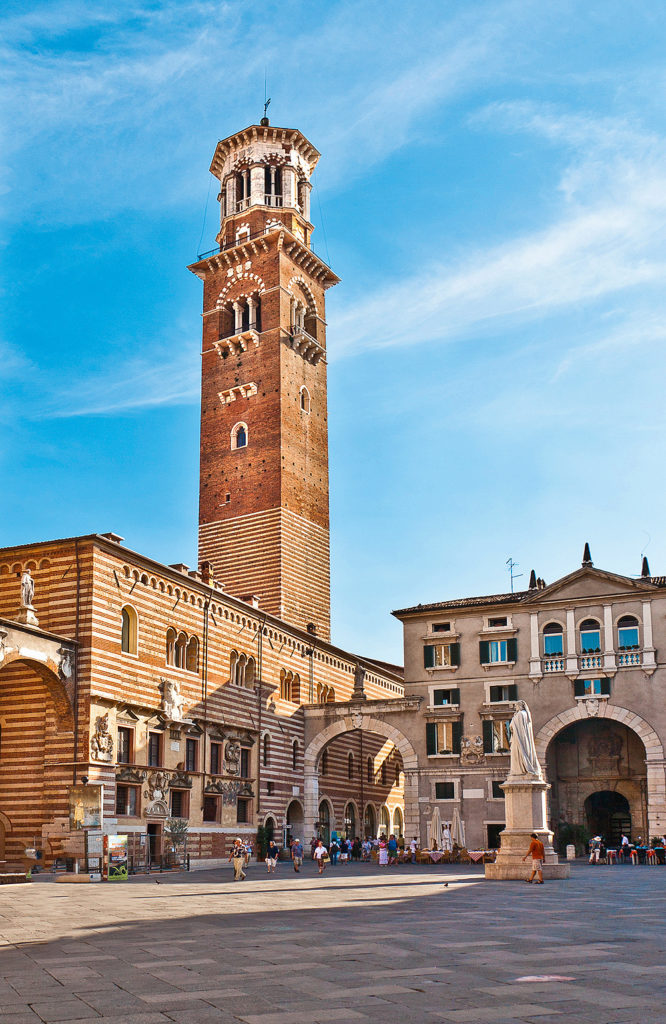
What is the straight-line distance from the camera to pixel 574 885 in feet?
75.6

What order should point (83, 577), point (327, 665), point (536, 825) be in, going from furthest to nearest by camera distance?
point (327, 665)
point (83, 577)
point (536, 825)

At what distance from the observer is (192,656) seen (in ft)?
120

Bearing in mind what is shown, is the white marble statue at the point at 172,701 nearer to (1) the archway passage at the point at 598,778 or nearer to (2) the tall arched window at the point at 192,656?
(2) the tall arched window at the point at 192,656

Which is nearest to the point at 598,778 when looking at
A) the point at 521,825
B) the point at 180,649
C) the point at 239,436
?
the point at 180,649

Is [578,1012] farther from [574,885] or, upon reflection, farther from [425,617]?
[425,617]

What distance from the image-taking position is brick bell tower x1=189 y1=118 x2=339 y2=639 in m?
51.6

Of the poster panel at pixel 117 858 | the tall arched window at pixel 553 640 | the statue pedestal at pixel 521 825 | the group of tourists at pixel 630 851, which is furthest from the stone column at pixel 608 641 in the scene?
the poster panel at pixel 117 858

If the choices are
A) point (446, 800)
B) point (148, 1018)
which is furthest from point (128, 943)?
point (446, 800)

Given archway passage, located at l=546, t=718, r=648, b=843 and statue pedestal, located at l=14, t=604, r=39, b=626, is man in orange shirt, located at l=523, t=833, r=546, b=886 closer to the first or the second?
statue pedestal, located at l=14, t=604, r=39, b=626

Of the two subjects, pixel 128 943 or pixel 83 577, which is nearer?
pixel 128 943

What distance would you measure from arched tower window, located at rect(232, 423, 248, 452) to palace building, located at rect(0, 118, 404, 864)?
10 centimetres

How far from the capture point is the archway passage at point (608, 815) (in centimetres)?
4319

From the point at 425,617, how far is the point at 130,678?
52.0 ft

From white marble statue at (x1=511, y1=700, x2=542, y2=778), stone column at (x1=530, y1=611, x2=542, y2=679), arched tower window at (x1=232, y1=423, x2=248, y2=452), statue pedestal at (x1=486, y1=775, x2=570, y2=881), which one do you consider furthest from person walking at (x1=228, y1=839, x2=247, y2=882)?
arched tower window at (x1=232, y1=423, x2=248, y2=452)
